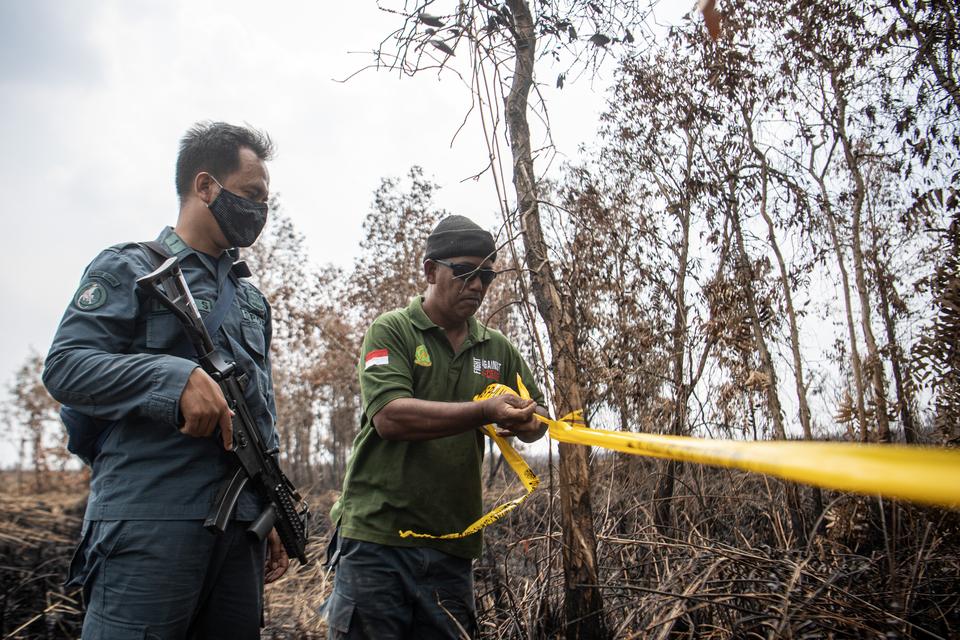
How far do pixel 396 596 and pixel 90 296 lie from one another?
1316 mm

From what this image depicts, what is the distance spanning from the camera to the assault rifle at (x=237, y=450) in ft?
5.72

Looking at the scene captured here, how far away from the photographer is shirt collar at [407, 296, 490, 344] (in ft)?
7.35

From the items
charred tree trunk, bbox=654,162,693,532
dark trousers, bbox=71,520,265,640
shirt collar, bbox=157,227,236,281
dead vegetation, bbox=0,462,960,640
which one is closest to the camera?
dark trousers, bbox=71,520,265,640

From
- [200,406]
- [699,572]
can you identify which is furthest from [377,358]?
[699,572]

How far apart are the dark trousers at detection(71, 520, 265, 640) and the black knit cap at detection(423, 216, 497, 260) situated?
3.82 ft

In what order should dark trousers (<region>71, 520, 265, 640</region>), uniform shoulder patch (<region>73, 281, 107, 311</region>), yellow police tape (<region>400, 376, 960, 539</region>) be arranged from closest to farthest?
1. yellow police tape (<region>400, 376, 960, 539</region>)
2. dark trousers (<region>71, 520, 265, 640</region>)
3. uniform shoulder patch (<region>73, 281, 107, 311</region>)

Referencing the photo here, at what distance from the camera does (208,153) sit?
2113 millimetres

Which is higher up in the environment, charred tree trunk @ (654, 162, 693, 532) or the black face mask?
the black face mask

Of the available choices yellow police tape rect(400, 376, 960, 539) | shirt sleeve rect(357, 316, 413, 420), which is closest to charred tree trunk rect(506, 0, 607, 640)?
shirt sleeve rect(357, 316, 413, 420)

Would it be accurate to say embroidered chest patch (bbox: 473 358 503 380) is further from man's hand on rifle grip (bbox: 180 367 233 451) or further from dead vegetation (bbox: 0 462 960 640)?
man's hand on rifle grip (bbox: 180 367 233 451)

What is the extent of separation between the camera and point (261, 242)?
1389 centimetres

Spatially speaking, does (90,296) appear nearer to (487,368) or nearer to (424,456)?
(424,456)

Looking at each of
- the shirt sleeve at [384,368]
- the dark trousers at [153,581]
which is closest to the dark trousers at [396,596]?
the dark trousers at [153,581]

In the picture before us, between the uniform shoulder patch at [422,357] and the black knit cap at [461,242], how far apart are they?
0.34m
